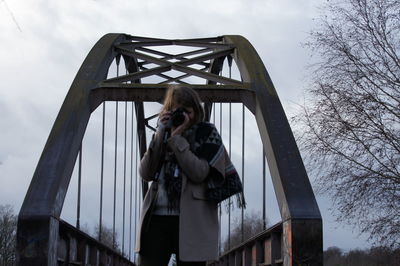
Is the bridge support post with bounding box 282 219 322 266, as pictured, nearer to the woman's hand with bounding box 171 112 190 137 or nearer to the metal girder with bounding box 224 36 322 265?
the metal girder with bounding box 224 36 322 265

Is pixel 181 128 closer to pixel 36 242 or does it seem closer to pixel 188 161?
pixel 188 161

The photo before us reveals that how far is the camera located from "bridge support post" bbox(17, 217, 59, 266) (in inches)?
124

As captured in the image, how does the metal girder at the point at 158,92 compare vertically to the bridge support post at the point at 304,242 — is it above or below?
above

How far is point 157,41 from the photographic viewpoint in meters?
12.7

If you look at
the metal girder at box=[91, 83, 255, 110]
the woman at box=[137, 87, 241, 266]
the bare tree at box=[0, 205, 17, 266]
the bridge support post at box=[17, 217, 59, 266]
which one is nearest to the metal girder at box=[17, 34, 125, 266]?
the bridge support post at box=[17, 217, 59, 266]

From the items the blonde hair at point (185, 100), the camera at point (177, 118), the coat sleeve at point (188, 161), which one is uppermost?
the blonde hair at point (185, 100)

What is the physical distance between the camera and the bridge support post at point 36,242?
19.2ft

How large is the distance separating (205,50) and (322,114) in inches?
114

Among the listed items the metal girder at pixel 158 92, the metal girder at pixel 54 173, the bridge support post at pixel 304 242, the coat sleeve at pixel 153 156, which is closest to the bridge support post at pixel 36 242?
the metal girder at pixel 54 173

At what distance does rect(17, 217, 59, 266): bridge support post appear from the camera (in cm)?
584

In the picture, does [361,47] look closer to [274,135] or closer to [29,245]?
[274,135]

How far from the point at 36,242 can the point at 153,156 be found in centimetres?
313

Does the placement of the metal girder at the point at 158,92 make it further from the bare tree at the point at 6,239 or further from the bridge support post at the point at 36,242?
the bare tree at the point at 6,239

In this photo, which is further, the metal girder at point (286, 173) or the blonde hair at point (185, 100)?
the metal girder at point (286, 173)
